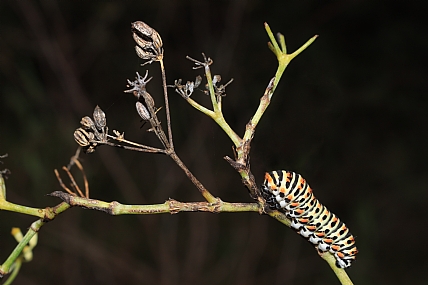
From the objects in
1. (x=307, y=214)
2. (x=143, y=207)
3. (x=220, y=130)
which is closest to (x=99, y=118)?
(x=143, y=207)

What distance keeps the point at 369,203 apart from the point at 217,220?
2.94ft

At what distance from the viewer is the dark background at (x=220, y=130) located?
2584mm

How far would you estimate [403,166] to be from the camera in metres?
2.81

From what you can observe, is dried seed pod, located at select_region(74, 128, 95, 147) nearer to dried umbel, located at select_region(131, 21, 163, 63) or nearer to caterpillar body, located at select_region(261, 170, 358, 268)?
dried umbel, located at select_region(131, 21, 163, 63)

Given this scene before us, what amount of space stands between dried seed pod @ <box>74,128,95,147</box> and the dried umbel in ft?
0.39

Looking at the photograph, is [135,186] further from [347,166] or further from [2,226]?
[347,166]

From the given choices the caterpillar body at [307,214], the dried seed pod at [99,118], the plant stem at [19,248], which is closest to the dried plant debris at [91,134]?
the dried seed pod at [99,118]

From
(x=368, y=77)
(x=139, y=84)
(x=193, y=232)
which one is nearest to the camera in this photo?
(x=139, y=84)

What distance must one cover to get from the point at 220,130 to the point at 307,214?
1.98 metres

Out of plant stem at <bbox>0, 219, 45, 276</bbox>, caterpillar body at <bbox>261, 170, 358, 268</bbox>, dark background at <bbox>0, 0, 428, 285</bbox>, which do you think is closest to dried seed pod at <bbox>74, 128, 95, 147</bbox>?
plant stem at <bbox>0, 219, 45, 276</bbox>

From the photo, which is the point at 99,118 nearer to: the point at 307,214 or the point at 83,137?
the point at 83,137

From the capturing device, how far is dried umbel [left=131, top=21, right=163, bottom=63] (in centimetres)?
60

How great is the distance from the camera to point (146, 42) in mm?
612

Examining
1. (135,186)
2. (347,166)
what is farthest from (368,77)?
(135,186)
